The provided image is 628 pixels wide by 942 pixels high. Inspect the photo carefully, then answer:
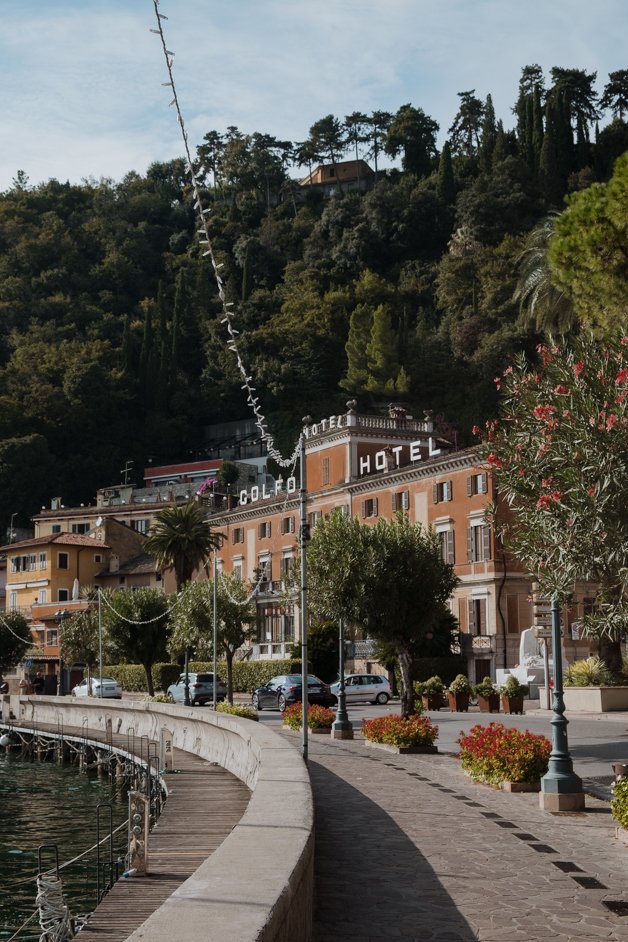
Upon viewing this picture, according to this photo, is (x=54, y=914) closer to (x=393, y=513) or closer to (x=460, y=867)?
(x=460, y=867)

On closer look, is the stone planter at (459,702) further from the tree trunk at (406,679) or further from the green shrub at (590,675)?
the tree trunk at (406,679)

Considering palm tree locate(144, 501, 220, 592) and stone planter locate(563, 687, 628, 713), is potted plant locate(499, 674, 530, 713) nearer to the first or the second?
stone planter locate(563, 687, 628, 713)

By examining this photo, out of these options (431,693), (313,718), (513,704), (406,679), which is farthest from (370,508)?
(406,679)

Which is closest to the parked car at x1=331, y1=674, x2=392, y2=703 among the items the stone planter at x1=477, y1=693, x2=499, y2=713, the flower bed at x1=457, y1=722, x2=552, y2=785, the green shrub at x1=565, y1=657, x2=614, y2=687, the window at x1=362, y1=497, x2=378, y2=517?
the stone planter at x1=477, y1=693, x2=499, y2=713

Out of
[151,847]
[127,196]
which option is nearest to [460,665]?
[151,847]

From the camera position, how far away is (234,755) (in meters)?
29.2

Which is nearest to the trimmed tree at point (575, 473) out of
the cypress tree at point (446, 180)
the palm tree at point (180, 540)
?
the palm tree at point (180, 540)

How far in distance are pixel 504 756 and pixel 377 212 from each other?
430 feet

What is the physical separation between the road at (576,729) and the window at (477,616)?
13.0 meters

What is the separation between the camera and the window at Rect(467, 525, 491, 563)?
65.7m

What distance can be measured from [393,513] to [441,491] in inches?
187

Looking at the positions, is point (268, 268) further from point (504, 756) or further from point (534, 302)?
point (504, 756)

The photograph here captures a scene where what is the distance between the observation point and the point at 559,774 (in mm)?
18078

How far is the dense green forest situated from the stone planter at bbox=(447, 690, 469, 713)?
61.7 m
